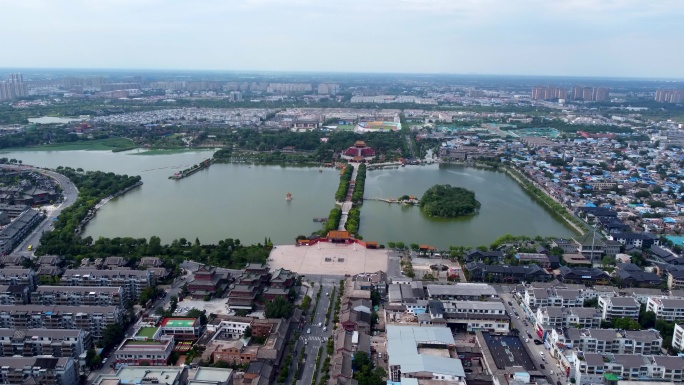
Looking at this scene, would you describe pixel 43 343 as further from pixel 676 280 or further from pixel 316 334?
pixel 676 280

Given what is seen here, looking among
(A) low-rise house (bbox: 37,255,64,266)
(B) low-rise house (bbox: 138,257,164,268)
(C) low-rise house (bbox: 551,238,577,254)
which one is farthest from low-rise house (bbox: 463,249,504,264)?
(A) low-rise house (bbox: 37,255,64,266)

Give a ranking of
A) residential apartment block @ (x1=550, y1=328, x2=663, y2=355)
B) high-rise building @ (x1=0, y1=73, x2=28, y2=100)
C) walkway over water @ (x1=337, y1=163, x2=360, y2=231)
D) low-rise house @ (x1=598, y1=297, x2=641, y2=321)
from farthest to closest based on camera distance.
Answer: high-rise building @ (x1=0, y1=73, x2=28, y2=100) < walkway over water @ (x1=337, y1=163, x2=360, y2=231) < low-rise house @ (x1=598, y1=297, x2=641, y2=321) < residential apartment block @ (x1=550, y1=328, x2=663, y2=355)

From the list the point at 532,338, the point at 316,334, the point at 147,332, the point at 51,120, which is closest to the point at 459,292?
the point at 532,338

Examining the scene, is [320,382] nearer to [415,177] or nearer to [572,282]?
[572,282]

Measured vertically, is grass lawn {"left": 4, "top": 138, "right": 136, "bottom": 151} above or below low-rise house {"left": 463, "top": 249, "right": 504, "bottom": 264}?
above

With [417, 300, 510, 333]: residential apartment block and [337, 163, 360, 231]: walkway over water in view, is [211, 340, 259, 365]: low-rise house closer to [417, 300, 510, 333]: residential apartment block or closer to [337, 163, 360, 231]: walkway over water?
[417, 300, 510, 333]: residential apartment block
